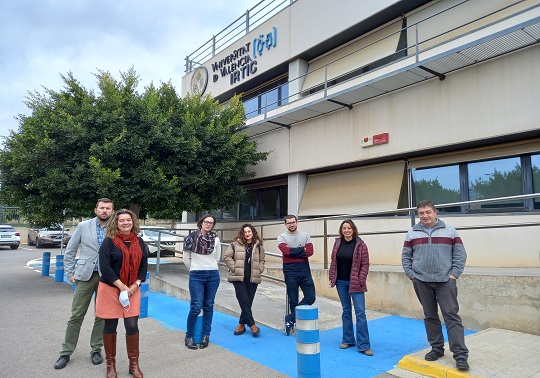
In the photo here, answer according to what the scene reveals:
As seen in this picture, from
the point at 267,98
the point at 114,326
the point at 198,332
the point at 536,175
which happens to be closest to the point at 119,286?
the point at 114,326

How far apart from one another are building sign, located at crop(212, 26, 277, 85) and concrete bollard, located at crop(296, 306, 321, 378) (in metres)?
11.4

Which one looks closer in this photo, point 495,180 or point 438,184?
point 495,180

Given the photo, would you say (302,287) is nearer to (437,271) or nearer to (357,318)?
(357,318)

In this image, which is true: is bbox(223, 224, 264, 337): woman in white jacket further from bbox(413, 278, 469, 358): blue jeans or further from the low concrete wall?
the low concrete wall

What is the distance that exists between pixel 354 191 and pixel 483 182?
10.6ft

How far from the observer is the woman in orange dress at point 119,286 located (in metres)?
4.15

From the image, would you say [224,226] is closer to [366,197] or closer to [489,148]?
[366,197]

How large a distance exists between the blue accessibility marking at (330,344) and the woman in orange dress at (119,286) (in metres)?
1.54

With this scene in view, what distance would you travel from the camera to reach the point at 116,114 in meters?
9.91

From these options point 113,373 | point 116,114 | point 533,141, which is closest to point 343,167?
point 533,141

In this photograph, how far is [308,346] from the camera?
154 inches

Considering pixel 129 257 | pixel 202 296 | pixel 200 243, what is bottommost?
pixel 202 296

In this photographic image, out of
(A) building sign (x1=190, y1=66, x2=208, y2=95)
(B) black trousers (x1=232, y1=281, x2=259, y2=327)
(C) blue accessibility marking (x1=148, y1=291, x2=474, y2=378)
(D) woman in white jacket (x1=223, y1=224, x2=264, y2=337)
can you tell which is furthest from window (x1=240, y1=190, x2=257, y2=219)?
(B) black trousers (x1=232, y1=281, x2=259, y2=327)

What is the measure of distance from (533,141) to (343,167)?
4684mm
